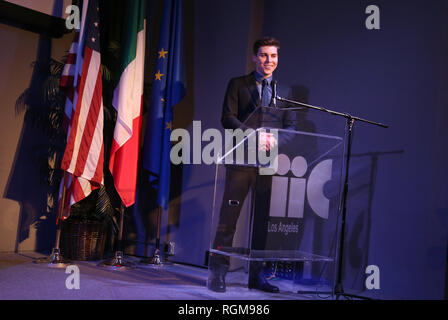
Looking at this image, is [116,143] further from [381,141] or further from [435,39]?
[435,39]

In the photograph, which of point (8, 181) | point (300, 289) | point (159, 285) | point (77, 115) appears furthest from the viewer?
point (8, 181)

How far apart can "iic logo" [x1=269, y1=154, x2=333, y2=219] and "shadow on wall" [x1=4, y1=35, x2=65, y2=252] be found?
7.76ft

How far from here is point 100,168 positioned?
13.3 feet

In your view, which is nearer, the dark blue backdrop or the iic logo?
the iic logo

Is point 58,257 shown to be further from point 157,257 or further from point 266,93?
point 266,93

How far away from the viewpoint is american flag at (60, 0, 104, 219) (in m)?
3.99

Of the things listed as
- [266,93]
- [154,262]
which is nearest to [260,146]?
[266,93]

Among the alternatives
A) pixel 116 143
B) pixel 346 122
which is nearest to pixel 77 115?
pixel 116 143

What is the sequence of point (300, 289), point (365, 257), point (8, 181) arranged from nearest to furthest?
point (300, 289)
point (365, 257)
point (8, 181)

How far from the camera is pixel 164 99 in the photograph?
14.6 ft

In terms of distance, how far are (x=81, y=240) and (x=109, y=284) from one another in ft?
3.63

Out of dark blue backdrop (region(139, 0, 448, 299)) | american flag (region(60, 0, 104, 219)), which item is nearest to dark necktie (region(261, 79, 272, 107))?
dark blue backdrop (region(139, 0, 448, 299))

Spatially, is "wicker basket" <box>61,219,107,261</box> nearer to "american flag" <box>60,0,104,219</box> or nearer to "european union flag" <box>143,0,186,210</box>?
"american flag" <box>60,0,104,219</box>

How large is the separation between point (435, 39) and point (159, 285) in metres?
2.63
